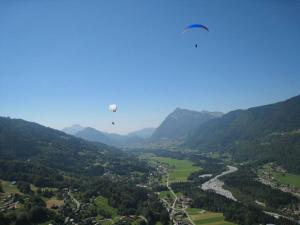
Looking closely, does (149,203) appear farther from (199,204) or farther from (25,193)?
(25,193)

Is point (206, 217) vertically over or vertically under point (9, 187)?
under

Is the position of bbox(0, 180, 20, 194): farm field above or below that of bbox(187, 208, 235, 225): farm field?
above

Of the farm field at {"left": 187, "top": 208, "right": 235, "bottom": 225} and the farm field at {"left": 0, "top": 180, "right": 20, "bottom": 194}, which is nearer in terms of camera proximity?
the farm field at {"left": 187, "top": 208, "right": 235, "bottom": 225}

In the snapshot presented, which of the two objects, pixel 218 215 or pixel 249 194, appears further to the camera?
pixel 249 194

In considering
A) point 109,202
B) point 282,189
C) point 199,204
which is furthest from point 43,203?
point 282,189

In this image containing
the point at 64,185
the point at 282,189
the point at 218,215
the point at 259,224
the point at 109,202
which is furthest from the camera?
the point at 282,189

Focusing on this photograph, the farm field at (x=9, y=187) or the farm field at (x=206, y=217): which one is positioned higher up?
the farm field at (x=9, y=187)

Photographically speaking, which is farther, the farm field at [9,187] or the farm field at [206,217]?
the farm field at [9,187]

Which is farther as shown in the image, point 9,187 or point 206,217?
point 9,187
